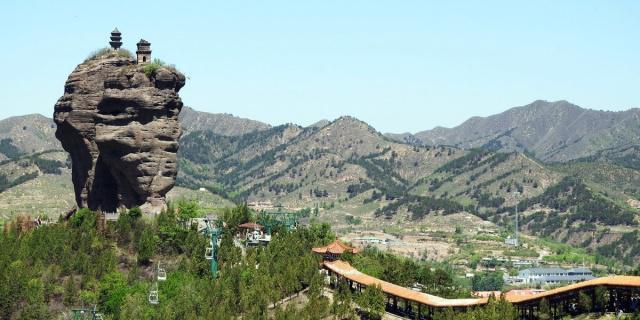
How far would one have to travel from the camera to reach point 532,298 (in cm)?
9319

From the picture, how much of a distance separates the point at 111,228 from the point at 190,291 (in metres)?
21.6

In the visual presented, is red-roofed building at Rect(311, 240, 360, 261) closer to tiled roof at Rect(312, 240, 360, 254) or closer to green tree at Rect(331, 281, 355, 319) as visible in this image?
tiled roof at Rect(312, 240, 360, 254)

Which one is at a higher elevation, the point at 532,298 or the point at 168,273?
the point at 532,298

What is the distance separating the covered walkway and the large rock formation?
Answer: 1191 inches

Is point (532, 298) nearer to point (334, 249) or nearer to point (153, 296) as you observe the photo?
point (334, 249)

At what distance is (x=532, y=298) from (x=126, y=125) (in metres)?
58.3

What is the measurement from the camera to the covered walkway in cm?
8869

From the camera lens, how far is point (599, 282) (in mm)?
89250

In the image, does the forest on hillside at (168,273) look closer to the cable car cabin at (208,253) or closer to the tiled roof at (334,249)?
the cable car cabin at (208,253)

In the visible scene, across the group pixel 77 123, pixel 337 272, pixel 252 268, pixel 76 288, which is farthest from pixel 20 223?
pixel 337 272

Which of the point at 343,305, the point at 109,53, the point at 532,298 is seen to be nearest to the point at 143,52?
the point at 109,53

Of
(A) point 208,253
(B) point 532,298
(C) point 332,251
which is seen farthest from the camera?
(C) point 332,251

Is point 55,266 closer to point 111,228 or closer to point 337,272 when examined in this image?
point 111,228

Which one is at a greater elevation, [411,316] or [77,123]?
[77,123]
